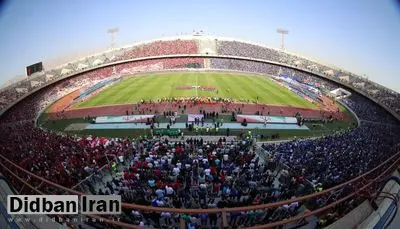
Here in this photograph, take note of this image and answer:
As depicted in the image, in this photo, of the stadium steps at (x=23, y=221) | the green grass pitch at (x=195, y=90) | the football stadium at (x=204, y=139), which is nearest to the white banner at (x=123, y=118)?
the football stadium at (x=204, y=139)

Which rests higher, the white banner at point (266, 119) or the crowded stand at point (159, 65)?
the crowded stand at point (159, 65)

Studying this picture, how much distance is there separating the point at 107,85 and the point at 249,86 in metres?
15.0

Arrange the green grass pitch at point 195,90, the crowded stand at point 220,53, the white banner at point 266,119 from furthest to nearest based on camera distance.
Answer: the crowded stand at point 220,53
the green grass pitch at point 195,90
the white banner at point 266,119

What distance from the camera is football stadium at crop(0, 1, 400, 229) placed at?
4.64 meters

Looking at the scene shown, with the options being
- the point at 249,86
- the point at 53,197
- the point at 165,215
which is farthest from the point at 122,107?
the point at 53,197

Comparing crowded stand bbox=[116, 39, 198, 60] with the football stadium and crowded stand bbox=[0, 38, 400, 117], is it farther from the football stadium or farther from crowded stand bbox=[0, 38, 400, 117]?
the football stadium

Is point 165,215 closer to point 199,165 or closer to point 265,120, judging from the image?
point 199,165

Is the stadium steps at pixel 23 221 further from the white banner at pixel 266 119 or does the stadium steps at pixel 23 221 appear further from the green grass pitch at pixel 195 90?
the green grass pitch at pixel 195 90

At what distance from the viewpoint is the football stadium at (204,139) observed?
4637 mm

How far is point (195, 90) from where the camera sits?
3203cm

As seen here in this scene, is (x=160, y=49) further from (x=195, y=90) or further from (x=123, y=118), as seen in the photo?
(x=123, y=118)

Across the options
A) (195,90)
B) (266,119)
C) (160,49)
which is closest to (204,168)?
(266,119)

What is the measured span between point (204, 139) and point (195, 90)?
46.2ft

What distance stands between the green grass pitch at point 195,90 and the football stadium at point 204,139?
0.14 meters
